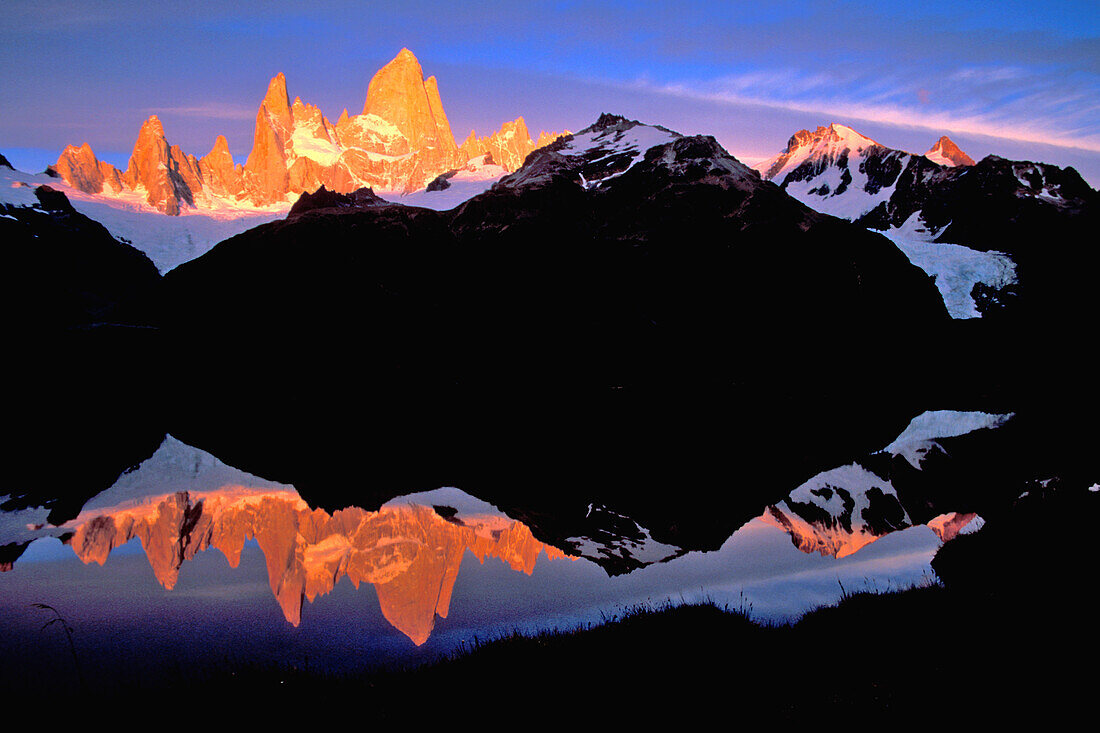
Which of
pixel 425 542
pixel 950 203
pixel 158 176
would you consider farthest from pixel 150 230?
pixel 158 176

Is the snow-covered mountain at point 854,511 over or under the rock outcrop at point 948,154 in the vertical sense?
under

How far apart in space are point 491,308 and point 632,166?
1586cm

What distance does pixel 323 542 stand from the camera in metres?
9.24

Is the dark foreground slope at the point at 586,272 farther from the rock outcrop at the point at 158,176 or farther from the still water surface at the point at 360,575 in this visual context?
the rock outcrop at the point at 158,176

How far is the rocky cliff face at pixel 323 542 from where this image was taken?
7312 mm

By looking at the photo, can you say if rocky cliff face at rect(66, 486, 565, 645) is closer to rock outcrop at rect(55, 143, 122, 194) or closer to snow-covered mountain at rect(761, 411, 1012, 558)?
snow-covered mountain at rect(761, 411, 1012, 558)

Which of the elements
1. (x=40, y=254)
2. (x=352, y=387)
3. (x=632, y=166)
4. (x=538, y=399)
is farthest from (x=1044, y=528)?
(x=40, y=254)

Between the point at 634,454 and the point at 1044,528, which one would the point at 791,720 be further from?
the point at 634,454

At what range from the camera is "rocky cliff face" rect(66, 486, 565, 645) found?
731 cm

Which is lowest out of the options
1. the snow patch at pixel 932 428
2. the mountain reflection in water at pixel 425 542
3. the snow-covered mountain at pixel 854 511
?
the snow patch at pixel 932 428

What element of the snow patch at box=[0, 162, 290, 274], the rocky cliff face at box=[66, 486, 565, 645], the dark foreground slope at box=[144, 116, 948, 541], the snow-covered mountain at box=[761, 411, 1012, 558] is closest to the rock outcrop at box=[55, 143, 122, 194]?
the snow patch at box=[0, 162, 290, 274]

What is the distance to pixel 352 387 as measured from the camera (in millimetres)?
26141

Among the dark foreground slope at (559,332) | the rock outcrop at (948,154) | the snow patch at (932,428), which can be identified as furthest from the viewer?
the rock outcrop at (948,154)

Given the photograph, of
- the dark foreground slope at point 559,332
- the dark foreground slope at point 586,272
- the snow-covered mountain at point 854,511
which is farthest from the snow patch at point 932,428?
the dark foreground slope at point 586,272
